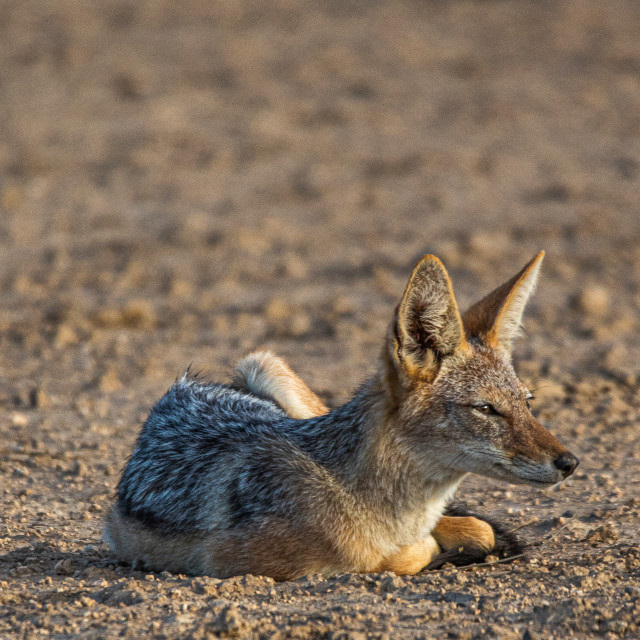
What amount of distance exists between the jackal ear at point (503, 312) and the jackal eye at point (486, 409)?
491 mm

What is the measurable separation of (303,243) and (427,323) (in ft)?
29.3

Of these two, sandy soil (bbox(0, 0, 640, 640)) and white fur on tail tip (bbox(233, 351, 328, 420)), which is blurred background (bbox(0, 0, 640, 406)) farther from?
white fur on tail tip (bbox(233, 351, 328, 420))

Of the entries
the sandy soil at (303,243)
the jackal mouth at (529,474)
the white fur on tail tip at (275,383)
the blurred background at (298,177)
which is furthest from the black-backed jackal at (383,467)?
the blurred background at (298,177)

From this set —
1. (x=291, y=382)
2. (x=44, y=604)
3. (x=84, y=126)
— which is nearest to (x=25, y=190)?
(x=84, y=126)

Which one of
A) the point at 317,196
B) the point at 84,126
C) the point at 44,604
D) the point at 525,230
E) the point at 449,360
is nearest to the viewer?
the point at 44,604

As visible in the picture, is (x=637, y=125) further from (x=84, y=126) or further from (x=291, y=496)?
(x=291, y=496)

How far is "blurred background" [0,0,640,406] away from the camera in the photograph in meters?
11.7

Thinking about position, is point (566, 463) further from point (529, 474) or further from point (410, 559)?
point (410, 559)

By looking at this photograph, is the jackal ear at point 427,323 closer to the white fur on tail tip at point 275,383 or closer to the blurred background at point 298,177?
the white fur on tail tip at point 275,383

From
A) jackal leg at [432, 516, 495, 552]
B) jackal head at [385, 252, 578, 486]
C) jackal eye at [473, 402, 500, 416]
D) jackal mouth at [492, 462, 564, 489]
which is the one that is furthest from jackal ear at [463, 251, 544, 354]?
jackal leg at [432, 516, 495, 552]

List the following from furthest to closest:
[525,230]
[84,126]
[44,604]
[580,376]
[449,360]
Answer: [84,126] → [525,230] → [580,376] → [449,360] → [44,604]

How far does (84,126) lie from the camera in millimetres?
18547

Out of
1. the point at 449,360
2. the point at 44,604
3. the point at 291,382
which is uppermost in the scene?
the point at 449,360

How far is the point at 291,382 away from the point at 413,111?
40.8 ft
